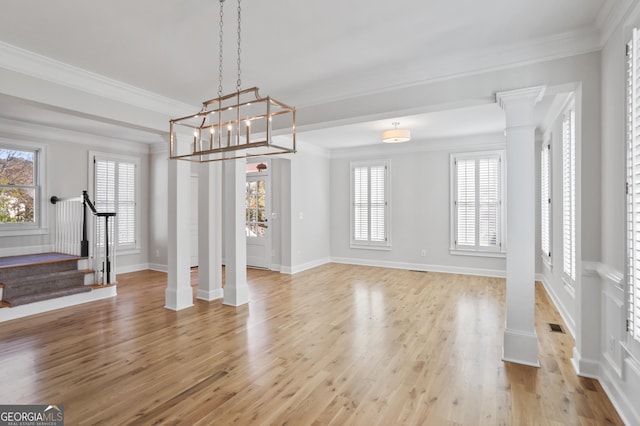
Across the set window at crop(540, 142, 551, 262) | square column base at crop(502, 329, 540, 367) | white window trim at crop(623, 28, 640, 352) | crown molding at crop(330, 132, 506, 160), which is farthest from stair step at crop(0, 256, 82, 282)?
window at crop(540, 142, 551, 262)

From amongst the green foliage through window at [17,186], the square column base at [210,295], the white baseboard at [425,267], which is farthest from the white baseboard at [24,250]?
the white baseboard at [425,267]

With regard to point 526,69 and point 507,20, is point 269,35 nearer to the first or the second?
point 507,20

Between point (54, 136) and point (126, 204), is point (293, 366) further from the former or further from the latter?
point (54, 136)

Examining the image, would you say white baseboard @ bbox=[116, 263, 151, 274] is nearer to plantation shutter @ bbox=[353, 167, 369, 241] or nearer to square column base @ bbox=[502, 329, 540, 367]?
plantation shutter @ bbox=[353, 167, 369, 241]

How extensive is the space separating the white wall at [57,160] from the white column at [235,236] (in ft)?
11.2

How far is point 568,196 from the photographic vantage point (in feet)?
12.4

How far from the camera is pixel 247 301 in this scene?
16.0 feet

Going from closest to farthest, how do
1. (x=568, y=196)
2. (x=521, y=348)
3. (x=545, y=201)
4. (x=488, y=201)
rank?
(x=521, y=348) < (x=568, y=196) < (x=545, y=201) < (x=488, y=201)

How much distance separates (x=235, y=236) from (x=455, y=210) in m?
4.53

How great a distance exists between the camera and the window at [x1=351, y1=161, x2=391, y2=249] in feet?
25.0

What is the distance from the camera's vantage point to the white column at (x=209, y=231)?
4984mm

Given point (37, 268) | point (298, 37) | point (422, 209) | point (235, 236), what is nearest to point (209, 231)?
point (235, 236)

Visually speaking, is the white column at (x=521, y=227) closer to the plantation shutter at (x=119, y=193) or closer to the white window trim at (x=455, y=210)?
the white window trim at (x=455, y=210)

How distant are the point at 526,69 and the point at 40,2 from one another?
3.83m
